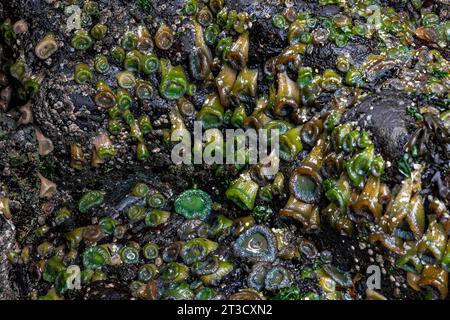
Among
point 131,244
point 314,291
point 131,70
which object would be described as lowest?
point 314,291

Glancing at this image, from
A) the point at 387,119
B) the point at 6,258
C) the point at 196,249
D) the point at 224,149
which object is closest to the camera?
the point at 387,119

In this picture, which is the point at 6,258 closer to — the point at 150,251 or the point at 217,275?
the point at 150,251

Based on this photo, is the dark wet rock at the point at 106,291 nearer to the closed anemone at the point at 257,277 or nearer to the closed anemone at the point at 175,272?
the closed anemone at the point at 175,272

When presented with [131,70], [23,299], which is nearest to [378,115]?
[131,70]

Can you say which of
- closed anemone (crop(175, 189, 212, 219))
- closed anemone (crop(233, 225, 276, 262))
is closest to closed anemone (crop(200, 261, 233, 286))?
closed anemone (crop(233, 225, 276, 262))

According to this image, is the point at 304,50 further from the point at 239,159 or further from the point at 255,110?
the point at 239,159

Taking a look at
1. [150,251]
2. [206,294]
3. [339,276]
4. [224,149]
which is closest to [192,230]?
[150,251]

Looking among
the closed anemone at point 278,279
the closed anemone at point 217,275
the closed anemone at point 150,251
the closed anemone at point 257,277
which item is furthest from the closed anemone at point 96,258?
the closed anemone at point 278,279
